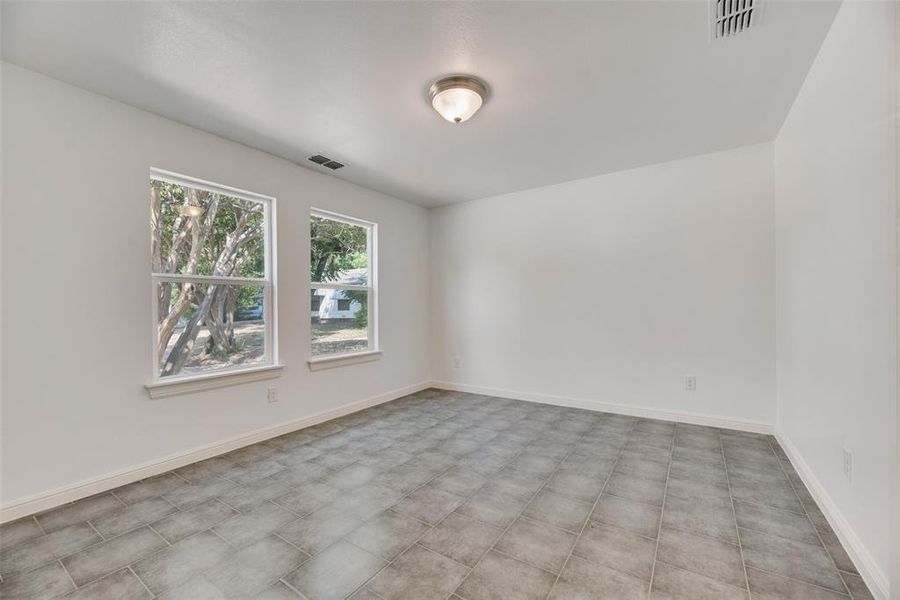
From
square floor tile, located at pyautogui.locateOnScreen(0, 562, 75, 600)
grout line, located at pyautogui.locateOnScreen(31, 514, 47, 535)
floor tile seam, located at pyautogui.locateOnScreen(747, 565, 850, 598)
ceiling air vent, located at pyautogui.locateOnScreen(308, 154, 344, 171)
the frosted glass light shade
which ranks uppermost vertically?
ceiling air vent, located at pyautogui.locateOnScreen(308, 154, 344, 171)

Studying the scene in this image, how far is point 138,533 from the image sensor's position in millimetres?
1901

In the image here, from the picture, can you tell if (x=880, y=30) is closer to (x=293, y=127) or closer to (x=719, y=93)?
(x=719, y=93)

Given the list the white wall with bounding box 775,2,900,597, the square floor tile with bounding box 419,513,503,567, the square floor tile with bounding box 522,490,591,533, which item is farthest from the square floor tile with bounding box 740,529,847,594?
the square floor tile with bounding box 419,513,503,567

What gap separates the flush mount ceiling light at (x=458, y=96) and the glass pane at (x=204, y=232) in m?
1.90

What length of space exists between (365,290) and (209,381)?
1.88 metres

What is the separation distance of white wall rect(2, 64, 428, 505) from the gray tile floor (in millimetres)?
287

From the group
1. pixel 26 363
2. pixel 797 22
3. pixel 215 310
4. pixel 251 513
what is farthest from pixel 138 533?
pixel 797 22

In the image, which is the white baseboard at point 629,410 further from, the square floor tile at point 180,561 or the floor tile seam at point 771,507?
the square floor tile at point 180,561

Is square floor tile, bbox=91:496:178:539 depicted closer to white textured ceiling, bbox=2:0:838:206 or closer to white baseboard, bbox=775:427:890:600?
white textured ceiling, bbox=2:0:838:206

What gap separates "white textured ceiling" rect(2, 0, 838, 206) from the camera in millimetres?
1761

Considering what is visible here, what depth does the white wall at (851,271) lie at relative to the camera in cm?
139

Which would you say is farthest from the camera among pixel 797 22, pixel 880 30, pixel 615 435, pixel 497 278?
pixel 497 278

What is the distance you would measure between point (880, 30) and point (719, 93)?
105 centimetres

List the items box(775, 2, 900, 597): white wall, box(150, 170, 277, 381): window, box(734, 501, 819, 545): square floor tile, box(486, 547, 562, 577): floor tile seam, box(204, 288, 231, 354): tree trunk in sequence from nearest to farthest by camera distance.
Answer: box(775, 2, 900, 597): white wall < box(486, 547, 562, 577): floor tile seam < box(734, 501, 819, 545): square floor tile < box(150, 170, 277, 381): window < box(204, 288, 231, 354): tree trunk
